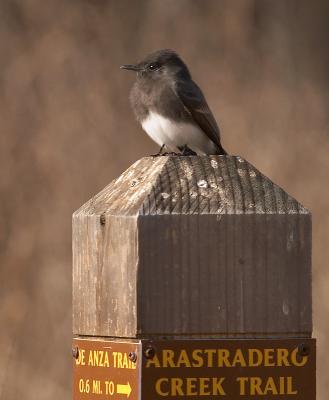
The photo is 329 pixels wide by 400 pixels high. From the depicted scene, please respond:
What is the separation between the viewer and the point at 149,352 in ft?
7.66

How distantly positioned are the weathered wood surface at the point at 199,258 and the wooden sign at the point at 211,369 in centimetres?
2

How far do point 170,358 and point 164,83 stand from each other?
11.1ft

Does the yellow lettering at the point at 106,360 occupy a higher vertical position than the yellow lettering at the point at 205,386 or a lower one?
higher

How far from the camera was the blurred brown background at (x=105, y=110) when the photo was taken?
6371mm

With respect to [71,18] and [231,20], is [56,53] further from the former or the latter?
[231,20]

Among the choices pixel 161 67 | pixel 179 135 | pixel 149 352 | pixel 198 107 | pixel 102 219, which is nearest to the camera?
pixel 149 352

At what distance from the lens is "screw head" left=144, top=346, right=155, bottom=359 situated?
233cm

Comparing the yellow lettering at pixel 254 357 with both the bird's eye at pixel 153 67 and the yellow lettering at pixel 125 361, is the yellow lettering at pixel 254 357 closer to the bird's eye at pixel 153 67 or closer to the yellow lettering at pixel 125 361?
the yellow lettering at pixel 125 361

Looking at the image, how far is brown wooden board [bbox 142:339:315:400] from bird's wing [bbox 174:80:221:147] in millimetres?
2827

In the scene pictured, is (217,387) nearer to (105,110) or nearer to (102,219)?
(102,219)

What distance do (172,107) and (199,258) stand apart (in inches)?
126

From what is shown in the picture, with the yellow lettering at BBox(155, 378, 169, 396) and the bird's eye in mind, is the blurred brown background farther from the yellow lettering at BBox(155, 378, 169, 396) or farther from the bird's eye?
the yellow lettering at BBox(155, 378, 169, 396)

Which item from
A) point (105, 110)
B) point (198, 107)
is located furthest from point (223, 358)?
point (105, 110)

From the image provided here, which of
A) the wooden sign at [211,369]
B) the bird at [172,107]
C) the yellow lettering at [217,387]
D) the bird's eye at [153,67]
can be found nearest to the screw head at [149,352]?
the wooden sign at [211,369]
